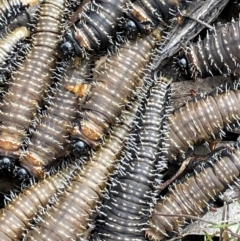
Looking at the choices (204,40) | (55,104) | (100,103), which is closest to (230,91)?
(204,40)

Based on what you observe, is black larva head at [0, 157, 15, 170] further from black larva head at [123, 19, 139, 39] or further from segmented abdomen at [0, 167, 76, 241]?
black larva head at [123, 19, 139, 39]

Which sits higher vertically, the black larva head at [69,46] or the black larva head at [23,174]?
the black larva head at [69,46]

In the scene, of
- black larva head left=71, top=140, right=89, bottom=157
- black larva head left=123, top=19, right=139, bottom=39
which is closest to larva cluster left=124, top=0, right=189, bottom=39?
black larva head left=123, top=19, right=139, bottom=39

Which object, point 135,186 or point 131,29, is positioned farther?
point 131,29

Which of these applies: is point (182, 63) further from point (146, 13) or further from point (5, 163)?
point (5, 163)

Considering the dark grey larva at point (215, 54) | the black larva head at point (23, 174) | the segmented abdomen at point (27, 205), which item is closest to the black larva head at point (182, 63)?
the dark grey larva at point (215, 54)

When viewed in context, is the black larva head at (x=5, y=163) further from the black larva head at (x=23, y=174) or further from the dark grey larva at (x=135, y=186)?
the dark grey larva at (x=135, y=186)

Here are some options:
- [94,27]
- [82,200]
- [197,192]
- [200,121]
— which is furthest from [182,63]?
[82,200]

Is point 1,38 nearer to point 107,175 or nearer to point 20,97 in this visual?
point 20,97
